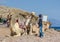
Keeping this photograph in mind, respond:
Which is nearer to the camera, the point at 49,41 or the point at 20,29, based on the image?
the point at 49,41

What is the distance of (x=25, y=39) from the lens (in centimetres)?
1833

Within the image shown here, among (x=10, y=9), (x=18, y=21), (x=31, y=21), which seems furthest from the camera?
(x=10, y=9)

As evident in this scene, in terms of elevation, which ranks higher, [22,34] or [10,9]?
[10,9]

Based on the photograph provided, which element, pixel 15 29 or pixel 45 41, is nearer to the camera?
pixel 45 41

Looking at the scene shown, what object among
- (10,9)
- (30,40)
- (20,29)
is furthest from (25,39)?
(10,9)

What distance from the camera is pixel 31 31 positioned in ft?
73.9

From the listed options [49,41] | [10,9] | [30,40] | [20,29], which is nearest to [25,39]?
[30,40]

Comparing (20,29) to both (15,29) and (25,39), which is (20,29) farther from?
(25,39)

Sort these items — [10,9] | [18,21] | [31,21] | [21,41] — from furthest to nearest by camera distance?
[10,9] → [31,21] → [18,21] → [21,41]

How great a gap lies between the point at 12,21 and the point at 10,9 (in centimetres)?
1057

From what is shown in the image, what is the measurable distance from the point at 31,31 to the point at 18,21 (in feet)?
7.02

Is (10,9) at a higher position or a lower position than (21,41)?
higher

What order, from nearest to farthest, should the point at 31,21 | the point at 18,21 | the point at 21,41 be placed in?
1. the point at 21,41
2. the point at 18,21
3. the point at 31,21

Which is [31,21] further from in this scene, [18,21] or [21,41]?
[21,41]
